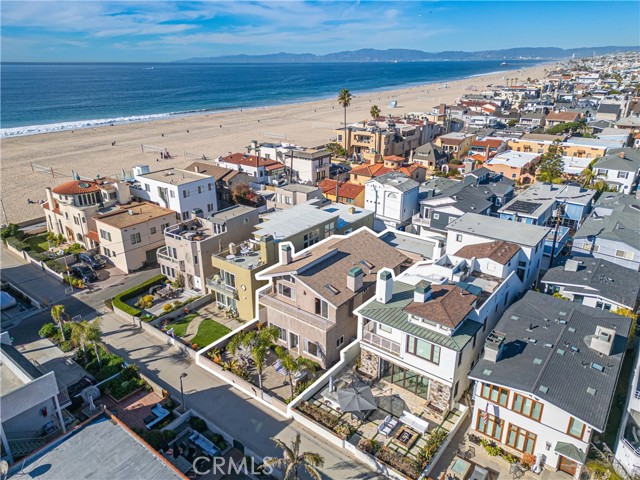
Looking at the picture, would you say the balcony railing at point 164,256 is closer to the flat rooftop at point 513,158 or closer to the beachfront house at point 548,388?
the beachfront house at point 548,388

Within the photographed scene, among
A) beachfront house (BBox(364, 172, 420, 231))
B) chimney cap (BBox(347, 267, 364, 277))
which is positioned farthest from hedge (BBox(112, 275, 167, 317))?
beachfront house (BBox(364, 172, 420, 231))

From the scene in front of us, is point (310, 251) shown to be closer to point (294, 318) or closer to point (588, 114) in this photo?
point (294, 318)

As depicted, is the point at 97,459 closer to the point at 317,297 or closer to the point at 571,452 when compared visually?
the point at 317,297

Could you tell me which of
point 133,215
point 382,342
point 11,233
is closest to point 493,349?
point 382,342

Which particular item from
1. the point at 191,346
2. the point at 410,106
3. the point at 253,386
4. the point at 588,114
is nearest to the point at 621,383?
the point at 253,386

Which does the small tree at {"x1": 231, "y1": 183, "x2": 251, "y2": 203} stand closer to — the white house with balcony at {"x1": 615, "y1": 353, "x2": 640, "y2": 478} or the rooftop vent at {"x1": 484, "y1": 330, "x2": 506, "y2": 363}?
the rooftop vent at {"x1": 484, "y1": 330, "x2": 506, "y2": 363}

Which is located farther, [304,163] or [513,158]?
[513,158]
